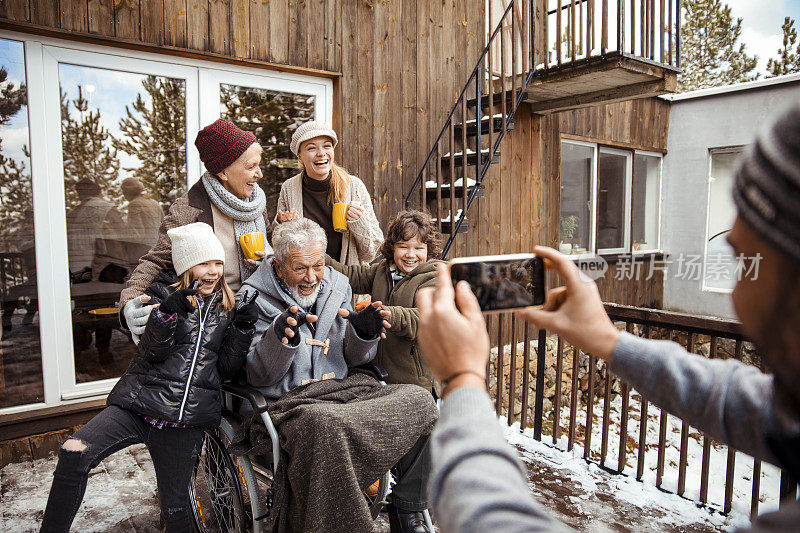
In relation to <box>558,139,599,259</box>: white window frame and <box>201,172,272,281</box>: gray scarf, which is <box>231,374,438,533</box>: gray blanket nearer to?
<box>201,172,272,281</box>: gray scarf

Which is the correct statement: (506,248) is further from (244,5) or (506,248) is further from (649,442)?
(244,5)

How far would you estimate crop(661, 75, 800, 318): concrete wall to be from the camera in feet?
26.4

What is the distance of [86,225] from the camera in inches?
136

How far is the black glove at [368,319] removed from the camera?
223 centimetres

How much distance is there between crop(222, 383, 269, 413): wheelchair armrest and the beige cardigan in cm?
108

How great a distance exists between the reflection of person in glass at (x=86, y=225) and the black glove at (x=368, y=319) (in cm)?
222

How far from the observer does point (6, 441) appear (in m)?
3.20

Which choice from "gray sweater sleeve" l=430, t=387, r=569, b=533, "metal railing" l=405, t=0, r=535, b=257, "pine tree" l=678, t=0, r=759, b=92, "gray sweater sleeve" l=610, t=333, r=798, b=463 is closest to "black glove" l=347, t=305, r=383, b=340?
"gray sweater sleeve" l=610, t=333, r=798, b=463

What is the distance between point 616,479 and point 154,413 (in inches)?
100

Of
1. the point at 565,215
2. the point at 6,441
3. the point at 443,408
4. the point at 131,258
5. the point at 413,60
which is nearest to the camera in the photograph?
the point at 443,408

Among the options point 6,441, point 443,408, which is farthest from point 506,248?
point 443,408

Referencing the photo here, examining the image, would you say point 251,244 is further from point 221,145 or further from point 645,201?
point 645,201

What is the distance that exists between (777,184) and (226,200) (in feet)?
7.46

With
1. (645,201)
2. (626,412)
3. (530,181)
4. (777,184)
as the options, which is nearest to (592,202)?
(530,181)
